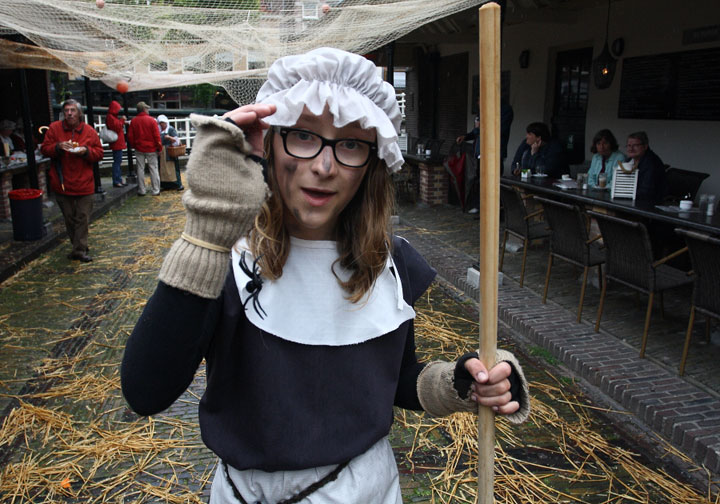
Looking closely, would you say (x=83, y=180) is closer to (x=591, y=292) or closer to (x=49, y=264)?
(x=49, y=264)

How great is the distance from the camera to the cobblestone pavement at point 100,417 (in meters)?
3.48

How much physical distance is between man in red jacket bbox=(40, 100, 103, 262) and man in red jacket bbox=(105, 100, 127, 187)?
624 cm

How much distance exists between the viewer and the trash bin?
872 cm

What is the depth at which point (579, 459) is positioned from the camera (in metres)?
3.70

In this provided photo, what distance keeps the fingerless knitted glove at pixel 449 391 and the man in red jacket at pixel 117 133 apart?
13930 millimetres

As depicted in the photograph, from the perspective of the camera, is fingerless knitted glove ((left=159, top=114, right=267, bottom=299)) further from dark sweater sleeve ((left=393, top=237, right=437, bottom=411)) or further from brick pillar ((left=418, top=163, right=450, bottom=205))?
brick pillar ((left=418, top=163, right=450, bottom=205))

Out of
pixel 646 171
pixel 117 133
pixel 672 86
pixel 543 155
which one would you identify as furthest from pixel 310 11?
pixel 117 133

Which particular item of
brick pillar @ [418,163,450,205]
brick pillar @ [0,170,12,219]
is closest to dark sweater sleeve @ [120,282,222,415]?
brick pillar @ [0,170,12,219]

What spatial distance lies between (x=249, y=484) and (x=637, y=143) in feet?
21.5

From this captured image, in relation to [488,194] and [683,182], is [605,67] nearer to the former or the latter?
[683,182]

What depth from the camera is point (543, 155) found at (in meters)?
8.98

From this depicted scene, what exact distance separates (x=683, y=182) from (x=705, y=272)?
12.4 ft

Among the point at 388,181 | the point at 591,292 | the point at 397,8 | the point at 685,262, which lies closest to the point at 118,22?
the point at 397,8

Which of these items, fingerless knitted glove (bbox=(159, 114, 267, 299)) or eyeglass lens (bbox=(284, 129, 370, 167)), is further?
eyeglass lens (bbox=(284, 129, 370, 167))
